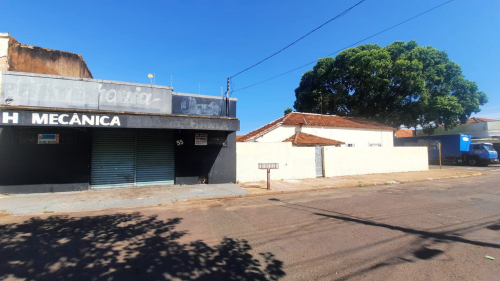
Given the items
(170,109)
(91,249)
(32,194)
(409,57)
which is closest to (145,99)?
(170,109)

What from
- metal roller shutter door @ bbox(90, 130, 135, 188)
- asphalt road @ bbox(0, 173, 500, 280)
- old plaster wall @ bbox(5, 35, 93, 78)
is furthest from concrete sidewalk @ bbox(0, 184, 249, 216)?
old plaster wall @ bbox(5, 35, 93, 78)

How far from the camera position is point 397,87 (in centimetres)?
2772

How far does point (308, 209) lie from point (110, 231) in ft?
16.8

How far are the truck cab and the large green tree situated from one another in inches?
170

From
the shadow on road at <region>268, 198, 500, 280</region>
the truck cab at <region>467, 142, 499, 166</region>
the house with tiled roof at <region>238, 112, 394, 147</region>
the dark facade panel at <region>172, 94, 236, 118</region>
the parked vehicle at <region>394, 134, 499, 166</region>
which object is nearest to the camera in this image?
the shadow on road at <region>268, 198, 500, 280</region>

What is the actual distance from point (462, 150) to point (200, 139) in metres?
27.9

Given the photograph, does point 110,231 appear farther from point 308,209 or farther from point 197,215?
point 308,209

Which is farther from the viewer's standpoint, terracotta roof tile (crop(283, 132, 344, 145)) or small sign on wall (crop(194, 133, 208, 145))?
terracotta roof tile (crop(283, 132, 344, 145))

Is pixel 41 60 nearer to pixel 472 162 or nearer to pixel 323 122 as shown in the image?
pixel 323 122

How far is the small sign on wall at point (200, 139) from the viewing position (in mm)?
11820

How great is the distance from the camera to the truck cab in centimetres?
2388

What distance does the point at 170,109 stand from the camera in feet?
37.4

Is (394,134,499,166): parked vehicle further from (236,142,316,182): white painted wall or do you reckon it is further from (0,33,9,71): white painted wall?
(0,33,9,71): white painted wall

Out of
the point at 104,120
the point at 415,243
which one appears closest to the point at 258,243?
the point at 415,243
